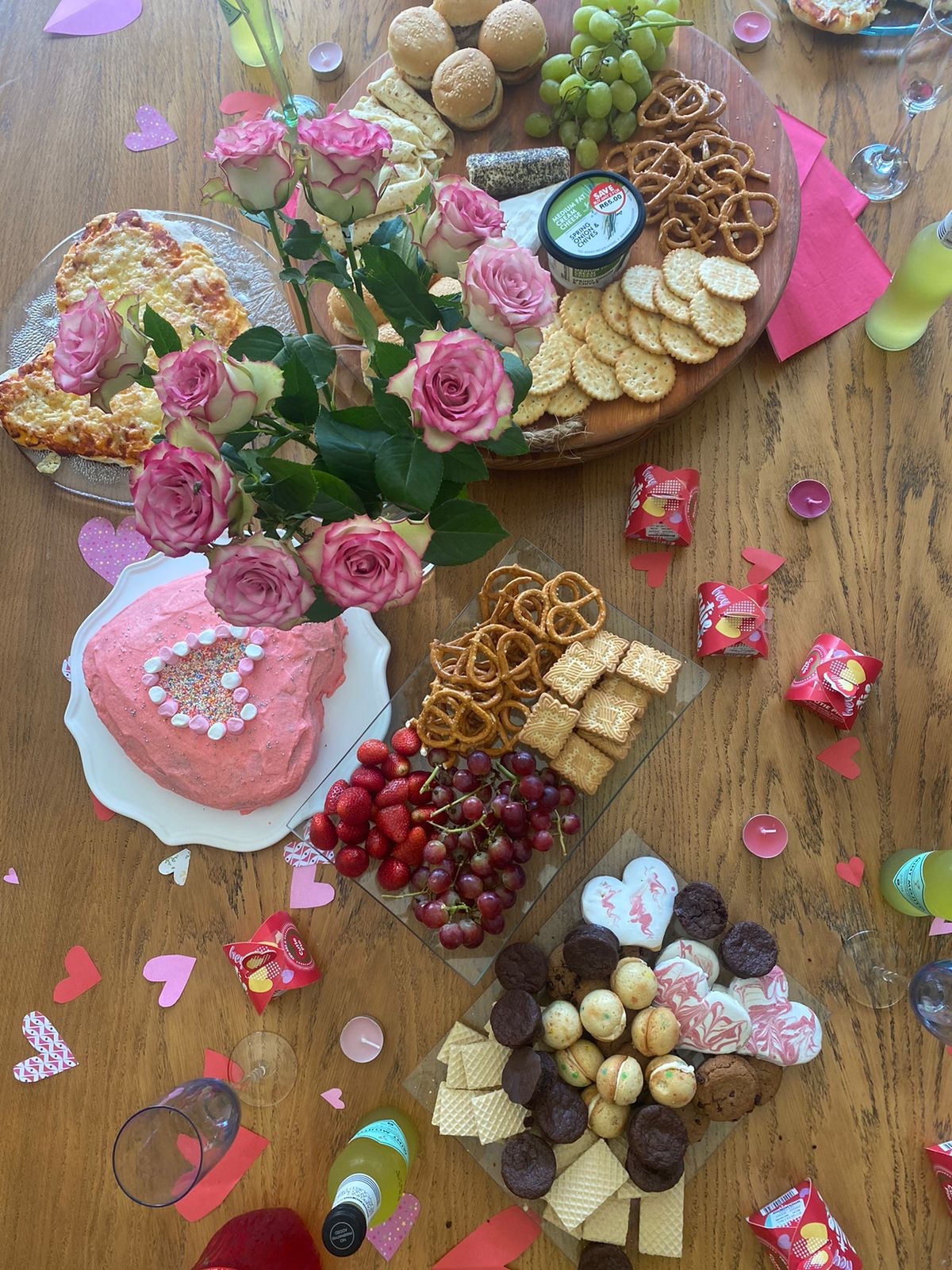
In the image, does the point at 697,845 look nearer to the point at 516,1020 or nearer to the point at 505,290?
the point at 516,1020

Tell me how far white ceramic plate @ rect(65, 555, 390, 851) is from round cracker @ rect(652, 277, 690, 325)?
634 millimetres

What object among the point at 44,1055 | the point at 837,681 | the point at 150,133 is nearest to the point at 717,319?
the point at 837,681

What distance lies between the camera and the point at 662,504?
4.31 feet

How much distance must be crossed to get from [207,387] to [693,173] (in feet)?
3.21

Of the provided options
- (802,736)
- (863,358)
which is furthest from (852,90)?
(802,736)

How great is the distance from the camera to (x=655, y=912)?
1225 mm

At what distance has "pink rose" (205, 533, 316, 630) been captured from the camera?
2.26 feet

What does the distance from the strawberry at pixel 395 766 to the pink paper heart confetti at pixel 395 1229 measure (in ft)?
2.00

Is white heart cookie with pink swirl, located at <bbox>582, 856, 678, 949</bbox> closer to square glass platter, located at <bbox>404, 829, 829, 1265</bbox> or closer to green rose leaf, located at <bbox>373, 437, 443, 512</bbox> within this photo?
square glass platter, located at <bbox>404, 829, 829, 1265</bbox>

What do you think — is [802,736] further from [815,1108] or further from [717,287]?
[717,287]

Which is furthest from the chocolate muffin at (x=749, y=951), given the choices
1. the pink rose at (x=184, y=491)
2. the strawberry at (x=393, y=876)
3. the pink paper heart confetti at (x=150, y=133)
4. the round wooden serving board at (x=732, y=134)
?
the pink paper heart confetti at (x=150, y=133)

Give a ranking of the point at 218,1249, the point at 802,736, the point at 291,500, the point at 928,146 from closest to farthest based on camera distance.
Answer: the point at 291,500 → the point at 218,1249 → the point at 802,736 → the point at 928,146

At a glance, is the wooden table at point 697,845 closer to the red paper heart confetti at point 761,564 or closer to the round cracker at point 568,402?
the red paper heart confetti at point 761,564

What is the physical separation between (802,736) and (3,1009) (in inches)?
51.0
